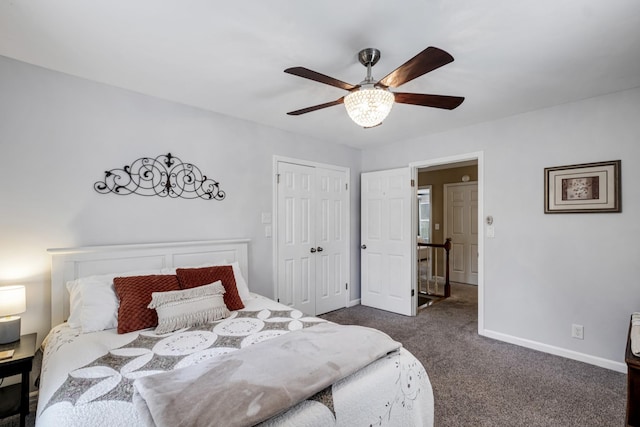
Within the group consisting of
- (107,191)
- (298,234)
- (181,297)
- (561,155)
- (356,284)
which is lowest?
(356,284)

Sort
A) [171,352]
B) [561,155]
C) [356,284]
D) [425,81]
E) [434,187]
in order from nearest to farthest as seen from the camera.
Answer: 1. [171,352]
2. [425,81]
3. [561,155]
4. [356,284]
5. [434,187]

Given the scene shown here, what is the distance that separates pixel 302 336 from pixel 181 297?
3.23ft

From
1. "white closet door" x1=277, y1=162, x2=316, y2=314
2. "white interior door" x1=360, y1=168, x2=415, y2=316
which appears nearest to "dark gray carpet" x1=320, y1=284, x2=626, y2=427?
"white interior door" x1=360, y1=168, x2=415, y2=316

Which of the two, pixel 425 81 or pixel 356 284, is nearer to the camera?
pixel 425 81

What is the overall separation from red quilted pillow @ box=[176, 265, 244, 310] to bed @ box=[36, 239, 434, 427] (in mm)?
63

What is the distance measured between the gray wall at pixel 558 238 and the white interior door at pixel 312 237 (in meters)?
1.75

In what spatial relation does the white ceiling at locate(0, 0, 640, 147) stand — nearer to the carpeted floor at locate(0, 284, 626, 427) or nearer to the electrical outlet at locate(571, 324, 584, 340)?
the electrical outlet at locate(571, 324, 584, 340)

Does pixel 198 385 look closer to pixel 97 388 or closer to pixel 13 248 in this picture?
pixel 97 388

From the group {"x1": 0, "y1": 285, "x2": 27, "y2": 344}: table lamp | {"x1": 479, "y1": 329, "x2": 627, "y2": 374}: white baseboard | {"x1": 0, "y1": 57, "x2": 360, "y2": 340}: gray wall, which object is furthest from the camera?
{"x1": 479, "y1": 329, "x2": 627, "y2": 374}: white baseboard

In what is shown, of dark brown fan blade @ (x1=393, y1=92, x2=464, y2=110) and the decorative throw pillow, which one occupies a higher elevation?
dark brown fan blade @ (x1=393, y1=92, x2=464, y2=110)

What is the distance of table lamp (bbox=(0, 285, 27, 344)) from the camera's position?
1.84m

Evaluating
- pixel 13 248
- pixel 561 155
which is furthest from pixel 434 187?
pixel 13 248

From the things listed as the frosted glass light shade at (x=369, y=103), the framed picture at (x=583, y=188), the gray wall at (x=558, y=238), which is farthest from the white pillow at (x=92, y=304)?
the framed picture at (x=583, y=188)

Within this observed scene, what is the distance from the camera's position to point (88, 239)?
2.35m
